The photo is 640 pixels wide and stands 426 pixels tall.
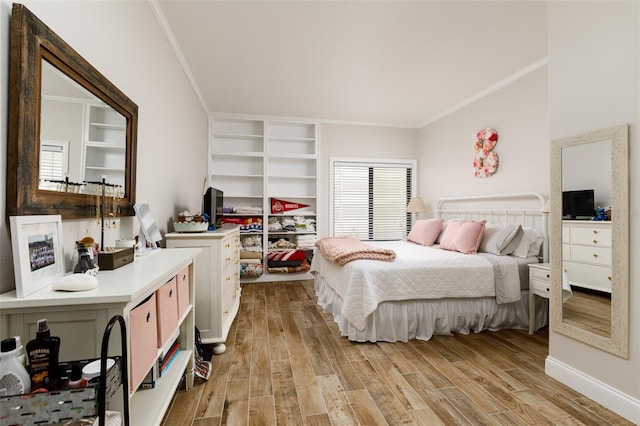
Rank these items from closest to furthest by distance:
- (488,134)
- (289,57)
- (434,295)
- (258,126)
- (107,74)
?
1. (107,74)
2. (434,295)
3. (289,57)
4. (488,134)
5. (258,126)

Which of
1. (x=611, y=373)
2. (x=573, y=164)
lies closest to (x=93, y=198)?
(x=573, y=164)

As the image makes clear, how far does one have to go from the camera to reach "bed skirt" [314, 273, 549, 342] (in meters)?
2.58

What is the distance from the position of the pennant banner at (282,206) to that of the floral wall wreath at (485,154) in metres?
2.75

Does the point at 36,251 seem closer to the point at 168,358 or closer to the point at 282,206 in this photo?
the point at 168,358

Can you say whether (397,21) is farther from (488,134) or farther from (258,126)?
(258,126)

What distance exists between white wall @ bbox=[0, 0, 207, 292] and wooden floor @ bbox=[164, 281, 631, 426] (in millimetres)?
1166

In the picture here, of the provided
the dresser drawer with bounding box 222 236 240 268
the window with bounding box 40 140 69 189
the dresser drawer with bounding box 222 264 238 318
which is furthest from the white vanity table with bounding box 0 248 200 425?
the dresser drawer with bounding box 222 264 238 318

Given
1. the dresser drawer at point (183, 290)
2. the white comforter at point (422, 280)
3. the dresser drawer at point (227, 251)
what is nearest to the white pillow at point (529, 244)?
the white comforter at point (422, 280)

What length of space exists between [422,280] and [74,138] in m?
2.56

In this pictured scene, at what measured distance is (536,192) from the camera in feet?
10.3

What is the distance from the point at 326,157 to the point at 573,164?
3568 mm

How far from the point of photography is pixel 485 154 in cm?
383

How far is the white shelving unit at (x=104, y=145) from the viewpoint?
1374 mm

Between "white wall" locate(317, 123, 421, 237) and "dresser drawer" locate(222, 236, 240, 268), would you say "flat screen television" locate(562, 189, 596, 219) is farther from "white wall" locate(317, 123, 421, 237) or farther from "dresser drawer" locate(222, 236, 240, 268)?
"white wall" locate(317, 123, 421, 237)
